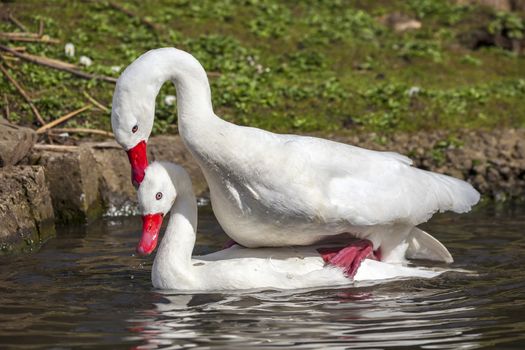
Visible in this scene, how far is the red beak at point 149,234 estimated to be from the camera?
8555 millimetres

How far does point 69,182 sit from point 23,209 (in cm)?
101

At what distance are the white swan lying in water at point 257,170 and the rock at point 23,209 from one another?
216 cm

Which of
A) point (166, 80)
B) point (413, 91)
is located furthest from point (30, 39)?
point (166, 80)

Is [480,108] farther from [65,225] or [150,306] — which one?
[150,306]

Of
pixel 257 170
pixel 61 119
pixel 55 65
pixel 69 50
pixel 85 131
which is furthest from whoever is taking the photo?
pixel 69 50

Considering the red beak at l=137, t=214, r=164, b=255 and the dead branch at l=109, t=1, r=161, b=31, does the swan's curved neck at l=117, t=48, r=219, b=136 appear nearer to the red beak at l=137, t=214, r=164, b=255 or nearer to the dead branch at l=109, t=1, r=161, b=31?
the red beak at l=137, t=214, r=164, b=255

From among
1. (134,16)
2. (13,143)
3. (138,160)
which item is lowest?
(13,143)

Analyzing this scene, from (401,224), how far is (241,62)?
21.6ft

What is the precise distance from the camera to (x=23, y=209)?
1058 centimetres

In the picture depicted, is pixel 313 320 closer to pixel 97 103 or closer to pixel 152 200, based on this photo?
pixel 152 200

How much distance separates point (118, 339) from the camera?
7.06 m

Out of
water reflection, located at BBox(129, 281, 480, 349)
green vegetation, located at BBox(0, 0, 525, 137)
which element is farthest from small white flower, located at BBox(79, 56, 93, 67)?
water reflection, located at BBox(129, 281, 480, 349)

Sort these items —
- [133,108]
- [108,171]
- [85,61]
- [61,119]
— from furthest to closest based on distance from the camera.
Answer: [85,61] → [61,119] → [108,171] → [133,108]

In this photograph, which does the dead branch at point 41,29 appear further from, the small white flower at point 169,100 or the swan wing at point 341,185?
the swan wing at point 341,185
